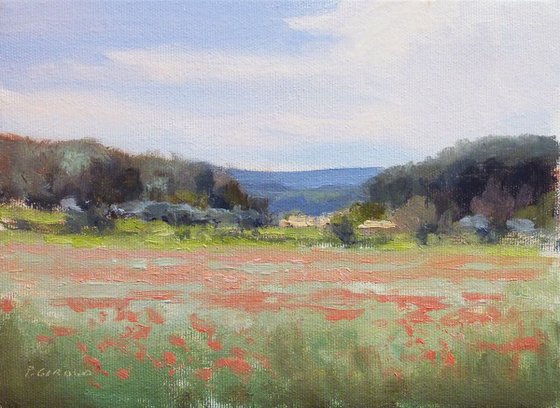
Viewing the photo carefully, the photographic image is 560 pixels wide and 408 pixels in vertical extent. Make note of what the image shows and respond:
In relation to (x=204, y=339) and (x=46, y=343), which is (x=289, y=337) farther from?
(x=46, y=343)

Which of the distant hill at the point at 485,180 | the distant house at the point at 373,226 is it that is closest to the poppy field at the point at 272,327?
the distant house at the point at 373,226

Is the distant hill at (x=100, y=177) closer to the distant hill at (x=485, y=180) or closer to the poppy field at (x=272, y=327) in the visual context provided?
the poppy field at (x=272, y=327)

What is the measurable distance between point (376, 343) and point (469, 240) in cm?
73

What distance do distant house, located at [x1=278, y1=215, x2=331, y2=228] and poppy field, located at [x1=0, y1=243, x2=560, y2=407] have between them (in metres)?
0.14

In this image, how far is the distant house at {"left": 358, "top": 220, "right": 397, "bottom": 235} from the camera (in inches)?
108

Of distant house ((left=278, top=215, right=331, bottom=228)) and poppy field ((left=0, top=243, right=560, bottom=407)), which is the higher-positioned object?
distant house ((left=278, top=215, right=331, bottom=228))

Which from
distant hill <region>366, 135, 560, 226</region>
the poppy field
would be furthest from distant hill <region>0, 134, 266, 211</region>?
distant hill <region>366, 135, 560, 226</region>

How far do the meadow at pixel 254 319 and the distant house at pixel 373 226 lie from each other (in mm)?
73

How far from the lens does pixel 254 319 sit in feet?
9.02

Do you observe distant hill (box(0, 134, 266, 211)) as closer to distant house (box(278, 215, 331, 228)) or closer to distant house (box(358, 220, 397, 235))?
distant house (box(278, 215, 331, 228))

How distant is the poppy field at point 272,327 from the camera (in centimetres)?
272
